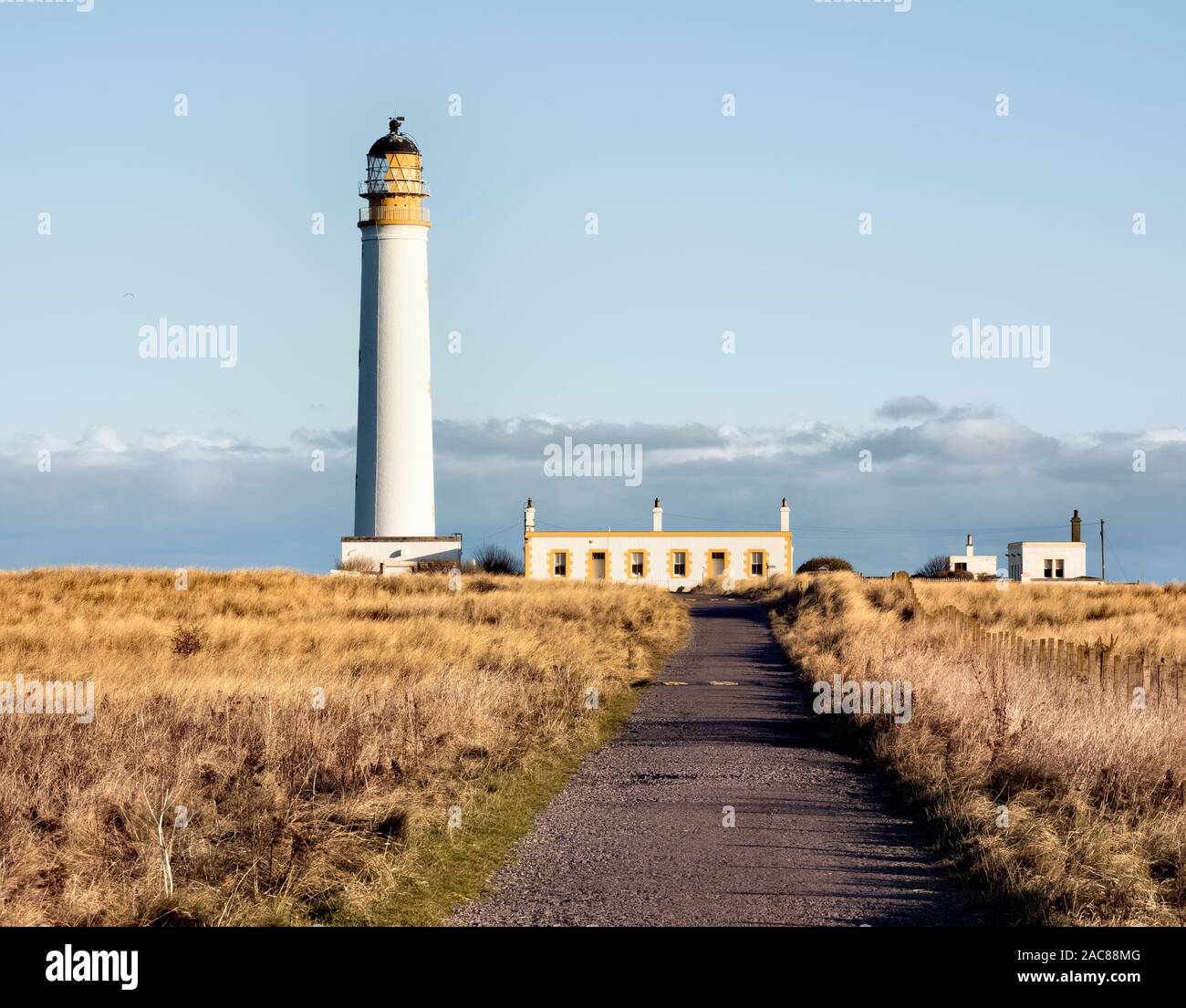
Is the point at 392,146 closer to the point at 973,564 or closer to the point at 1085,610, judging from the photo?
the point at 1085,610

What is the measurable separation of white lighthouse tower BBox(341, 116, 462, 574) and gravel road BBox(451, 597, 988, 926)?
29.8 metres

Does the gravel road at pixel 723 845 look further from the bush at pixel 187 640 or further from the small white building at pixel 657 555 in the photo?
the small white building at pixel 657 555

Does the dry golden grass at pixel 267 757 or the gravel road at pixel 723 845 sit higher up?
the dry golden grass at pixel 267 757

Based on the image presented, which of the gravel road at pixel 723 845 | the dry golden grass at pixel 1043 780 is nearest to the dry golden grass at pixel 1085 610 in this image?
the dry golden grass at pixel 1043 780

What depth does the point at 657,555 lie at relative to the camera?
63625 mm

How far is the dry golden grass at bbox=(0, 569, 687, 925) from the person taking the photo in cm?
757

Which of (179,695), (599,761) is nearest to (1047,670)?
(599,761)

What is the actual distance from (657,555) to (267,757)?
53.2 meters

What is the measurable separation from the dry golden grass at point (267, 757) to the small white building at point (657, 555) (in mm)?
37454

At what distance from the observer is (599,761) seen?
13.1 meters

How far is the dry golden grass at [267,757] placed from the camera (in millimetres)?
7566

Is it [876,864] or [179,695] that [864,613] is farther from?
[876,864]

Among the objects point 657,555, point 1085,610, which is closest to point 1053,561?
point 657,555

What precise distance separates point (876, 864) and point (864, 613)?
2137 centimetres
